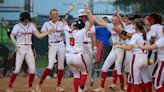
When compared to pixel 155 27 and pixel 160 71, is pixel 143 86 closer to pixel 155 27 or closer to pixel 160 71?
pixel 160 71

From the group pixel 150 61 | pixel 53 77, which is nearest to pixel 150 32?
pixel 150 61

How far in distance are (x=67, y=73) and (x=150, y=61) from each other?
593cm

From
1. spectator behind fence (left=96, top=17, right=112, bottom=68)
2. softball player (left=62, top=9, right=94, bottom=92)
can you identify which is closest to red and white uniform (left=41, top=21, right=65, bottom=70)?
softball player (left=62, top=9, right=94, bottom=92)

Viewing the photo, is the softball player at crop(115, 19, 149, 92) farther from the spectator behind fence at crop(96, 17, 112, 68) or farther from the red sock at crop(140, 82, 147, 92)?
the spectator behind fence at crop(96, 17, 112, 68)

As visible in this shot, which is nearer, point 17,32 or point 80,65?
point 80,65

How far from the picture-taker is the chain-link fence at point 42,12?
48.8ft

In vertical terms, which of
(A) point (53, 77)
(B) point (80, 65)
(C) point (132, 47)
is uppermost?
(C) point (132, 47)

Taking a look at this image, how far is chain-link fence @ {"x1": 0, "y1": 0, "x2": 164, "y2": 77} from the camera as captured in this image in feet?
48.8

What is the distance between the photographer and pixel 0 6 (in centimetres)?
1630

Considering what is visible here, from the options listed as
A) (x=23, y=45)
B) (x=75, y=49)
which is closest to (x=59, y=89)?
(x=23, y=45)

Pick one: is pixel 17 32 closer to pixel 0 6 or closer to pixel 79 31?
pixel 79 31

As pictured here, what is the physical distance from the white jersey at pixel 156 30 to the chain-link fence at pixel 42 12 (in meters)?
4.59

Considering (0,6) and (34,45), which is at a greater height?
(0,6)

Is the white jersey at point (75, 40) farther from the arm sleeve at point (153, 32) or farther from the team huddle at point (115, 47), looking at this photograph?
the arm sleeve at point (153, 32)
